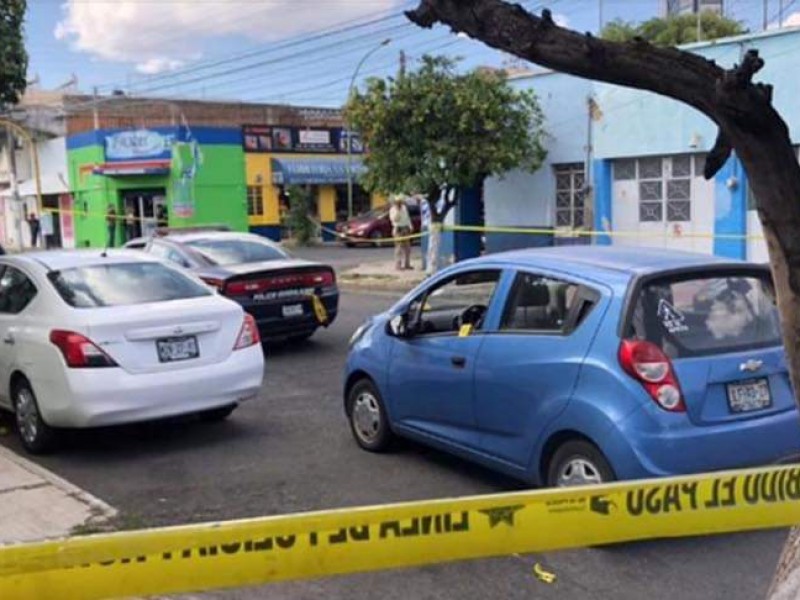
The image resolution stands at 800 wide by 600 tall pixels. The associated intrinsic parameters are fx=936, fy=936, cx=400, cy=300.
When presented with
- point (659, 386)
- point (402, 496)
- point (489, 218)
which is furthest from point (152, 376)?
point (489, 218)

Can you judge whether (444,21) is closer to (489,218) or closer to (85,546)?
(85,546)

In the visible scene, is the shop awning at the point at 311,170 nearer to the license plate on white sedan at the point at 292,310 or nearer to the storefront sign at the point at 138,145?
the storefront sign at the point at 138,145

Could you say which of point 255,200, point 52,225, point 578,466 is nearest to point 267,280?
point 578,466

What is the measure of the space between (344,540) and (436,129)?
58.0 ft

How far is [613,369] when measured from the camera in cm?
498

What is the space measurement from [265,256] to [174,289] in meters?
4.50

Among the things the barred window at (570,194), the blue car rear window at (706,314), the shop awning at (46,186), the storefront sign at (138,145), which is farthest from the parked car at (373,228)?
the blue car rear window at (706,314)

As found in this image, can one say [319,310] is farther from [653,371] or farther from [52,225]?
[52,225]

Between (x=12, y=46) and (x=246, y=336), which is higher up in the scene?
(x=12, y=46)

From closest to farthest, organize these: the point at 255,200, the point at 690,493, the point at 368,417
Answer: the point at 690,493 → the point at 368,417 → the point at 255,200

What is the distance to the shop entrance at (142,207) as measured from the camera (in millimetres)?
38594

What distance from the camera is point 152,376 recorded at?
712cm

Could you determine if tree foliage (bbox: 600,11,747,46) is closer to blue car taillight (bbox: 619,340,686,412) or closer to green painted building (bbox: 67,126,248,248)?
green painted building (bbox: 67,126,248,248)

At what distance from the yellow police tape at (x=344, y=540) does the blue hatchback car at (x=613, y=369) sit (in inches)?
72.9
